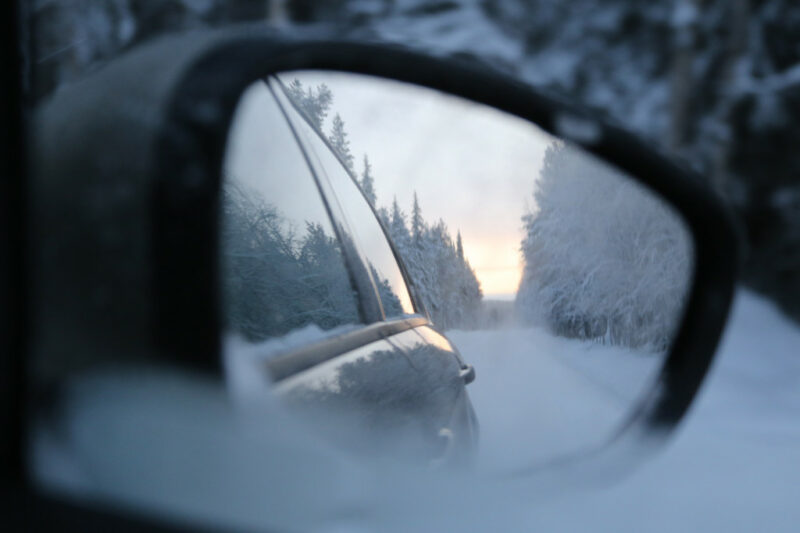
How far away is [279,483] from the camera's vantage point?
100 cm

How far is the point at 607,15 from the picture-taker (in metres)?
4.96

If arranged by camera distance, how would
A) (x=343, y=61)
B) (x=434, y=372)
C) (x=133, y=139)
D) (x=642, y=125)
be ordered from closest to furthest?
(x=133, y=139) → (x=343, y=61) → (x=434, y=372) → (x=642, y=125)

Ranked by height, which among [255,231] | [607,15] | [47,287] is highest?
[607,15]

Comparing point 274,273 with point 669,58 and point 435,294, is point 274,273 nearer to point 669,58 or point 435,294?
point 435,294

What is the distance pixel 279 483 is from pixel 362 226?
141 cm

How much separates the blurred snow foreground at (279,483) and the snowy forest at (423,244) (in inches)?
19.5

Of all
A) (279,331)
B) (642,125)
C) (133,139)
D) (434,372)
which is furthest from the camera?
(642,125)

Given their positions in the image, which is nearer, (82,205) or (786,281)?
(82,205)

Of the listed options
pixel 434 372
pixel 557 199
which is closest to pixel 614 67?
pixel 557 199

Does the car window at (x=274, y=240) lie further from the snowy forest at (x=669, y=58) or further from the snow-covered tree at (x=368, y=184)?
the snowy forest at (x=669, y=58)

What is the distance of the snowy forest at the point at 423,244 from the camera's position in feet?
6.49

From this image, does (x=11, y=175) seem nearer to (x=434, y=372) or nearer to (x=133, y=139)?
(x=133, y=139)

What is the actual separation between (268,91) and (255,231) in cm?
37

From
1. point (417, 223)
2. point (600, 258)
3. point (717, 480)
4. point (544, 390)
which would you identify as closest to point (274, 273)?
point (417, 223)
